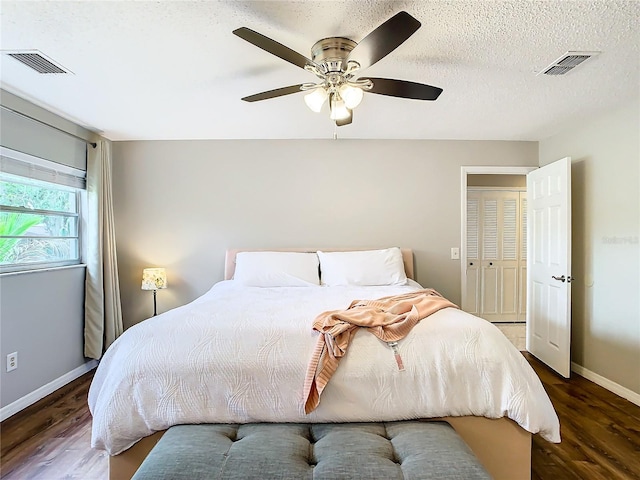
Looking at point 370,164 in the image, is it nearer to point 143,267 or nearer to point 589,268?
point 589,268

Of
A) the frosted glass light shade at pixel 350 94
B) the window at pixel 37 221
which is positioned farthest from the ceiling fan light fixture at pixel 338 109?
the window at pixel 37 221

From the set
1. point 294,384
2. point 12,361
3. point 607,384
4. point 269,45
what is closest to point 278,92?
point 269,45

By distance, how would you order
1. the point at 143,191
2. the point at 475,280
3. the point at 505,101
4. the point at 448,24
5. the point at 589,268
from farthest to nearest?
1. the point at 475,280
2. the point at 143,191
3. the point at 589,268
4. the point at 505,101
5. the point at 448,24

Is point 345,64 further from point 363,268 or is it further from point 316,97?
point 363,268

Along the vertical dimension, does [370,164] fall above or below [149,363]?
above

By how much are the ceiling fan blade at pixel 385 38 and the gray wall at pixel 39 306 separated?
2.47m

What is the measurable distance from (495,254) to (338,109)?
3945 millimetres

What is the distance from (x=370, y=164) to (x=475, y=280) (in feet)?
8.36

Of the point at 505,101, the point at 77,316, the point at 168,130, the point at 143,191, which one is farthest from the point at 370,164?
the point at 77,316

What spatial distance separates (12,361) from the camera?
2.50 metres

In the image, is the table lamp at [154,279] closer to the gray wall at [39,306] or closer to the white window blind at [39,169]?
the gray wall at [39,306]

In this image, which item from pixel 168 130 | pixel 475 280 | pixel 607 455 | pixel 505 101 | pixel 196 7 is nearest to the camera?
pixel 196 7

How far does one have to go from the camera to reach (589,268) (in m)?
3.08

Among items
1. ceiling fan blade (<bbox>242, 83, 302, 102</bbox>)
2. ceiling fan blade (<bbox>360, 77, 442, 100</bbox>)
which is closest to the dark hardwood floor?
ceiling fan blade (<bbox>360, 77, 442, 100</bbox>)
